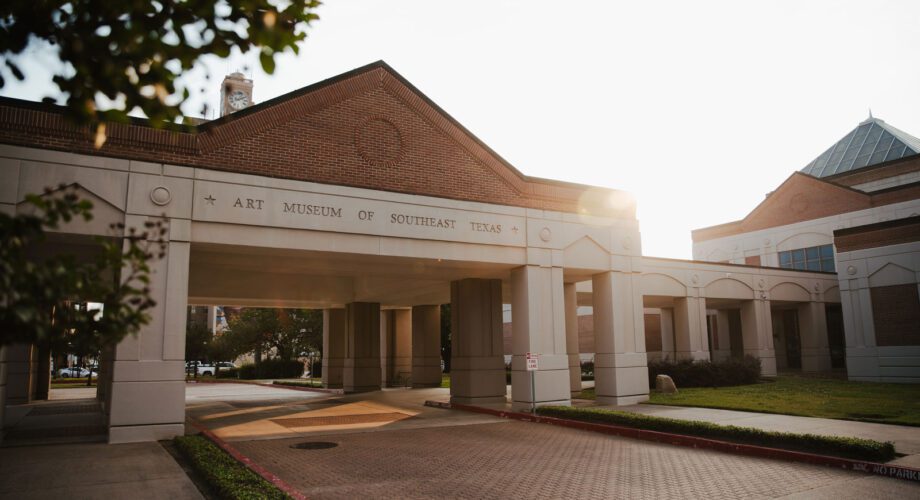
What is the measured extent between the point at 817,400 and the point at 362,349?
1829 cm

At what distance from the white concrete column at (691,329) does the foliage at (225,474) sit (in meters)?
24.8

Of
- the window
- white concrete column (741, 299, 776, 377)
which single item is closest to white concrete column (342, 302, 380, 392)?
white concrete column (741, 299, 776, 377)

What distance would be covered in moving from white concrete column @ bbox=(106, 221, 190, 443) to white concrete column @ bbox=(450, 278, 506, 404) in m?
9.93

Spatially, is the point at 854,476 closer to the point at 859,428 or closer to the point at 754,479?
the point at 754,479

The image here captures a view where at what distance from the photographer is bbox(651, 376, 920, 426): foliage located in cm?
1656

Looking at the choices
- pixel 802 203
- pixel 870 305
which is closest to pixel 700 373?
pixel 870 305

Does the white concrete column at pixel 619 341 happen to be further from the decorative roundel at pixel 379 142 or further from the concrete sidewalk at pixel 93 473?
the concrete sidewalk at pixel 93 473

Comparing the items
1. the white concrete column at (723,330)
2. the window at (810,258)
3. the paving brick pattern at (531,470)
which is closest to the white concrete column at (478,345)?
the paving brick pattern at (531,470)

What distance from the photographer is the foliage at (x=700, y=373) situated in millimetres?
27188

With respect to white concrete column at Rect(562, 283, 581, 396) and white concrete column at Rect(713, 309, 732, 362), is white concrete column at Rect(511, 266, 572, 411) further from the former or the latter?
white concrete column at Rect(713, 309, 732, 362)

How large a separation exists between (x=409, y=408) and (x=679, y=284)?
16.4 meters

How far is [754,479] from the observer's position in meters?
9.80

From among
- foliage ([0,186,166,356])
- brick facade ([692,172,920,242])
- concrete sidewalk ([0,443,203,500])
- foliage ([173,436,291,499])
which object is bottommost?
concrete sidewalk ([0,443,203,500])

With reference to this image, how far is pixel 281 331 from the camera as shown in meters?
50.7
